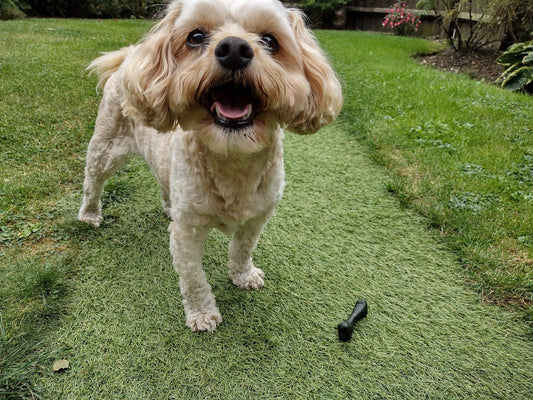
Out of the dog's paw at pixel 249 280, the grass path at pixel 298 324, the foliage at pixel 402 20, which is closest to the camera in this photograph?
the grass path at pixel 298 324

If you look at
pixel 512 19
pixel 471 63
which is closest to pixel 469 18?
pixel 471 63

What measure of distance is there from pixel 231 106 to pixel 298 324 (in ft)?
4.79

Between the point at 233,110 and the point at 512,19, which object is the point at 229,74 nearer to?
the point at 233,110

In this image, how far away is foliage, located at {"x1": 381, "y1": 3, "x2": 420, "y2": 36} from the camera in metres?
13.1

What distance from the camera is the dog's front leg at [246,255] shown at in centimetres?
232

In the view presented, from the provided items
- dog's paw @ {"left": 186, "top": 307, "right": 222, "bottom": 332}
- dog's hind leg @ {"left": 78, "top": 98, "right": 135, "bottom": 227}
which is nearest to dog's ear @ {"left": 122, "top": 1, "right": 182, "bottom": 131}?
dog's hind leg @ {"left": 78, "top": 98, "right": 135, "bottom": 227}

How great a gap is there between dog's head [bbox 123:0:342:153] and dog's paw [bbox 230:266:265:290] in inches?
A: 47.0

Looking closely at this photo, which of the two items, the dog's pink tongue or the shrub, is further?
the shrub

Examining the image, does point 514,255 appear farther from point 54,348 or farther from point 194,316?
point 54,348

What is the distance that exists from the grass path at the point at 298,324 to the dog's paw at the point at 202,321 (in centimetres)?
6

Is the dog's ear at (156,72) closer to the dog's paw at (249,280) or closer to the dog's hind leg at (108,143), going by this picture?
the dog's hind leg at (108,143)

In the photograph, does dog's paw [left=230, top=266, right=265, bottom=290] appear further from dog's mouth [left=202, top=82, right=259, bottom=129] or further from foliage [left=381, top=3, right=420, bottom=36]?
foliage [left=381, top=3, right=420, bottom=36]

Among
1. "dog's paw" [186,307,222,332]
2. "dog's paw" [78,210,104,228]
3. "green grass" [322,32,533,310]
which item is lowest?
"dog's paw" [78,210,104,228]

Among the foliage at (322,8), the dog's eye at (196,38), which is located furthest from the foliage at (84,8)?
the dog's eye at (196,38)
